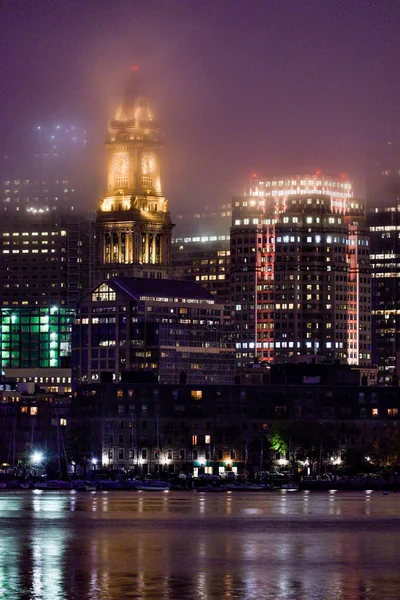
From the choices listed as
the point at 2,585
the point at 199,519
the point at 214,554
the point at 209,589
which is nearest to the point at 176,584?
the point at 209,589

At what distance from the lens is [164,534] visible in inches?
6924

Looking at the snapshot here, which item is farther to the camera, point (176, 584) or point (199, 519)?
point (199, 519)

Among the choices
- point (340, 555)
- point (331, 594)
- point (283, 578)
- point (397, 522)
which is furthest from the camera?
point (397, 522)

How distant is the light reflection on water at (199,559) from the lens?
129750mm

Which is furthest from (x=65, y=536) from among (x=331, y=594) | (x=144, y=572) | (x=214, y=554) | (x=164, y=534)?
(x=331, y=594)

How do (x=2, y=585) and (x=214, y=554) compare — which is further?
(x=214, y=554)

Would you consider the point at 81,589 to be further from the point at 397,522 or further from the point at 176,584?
the point at 397,522

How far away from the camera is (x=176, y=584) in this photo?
133250 mm

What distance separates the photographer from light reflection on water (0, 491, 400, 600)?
426ft

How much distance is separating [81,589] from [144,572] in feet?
34.7

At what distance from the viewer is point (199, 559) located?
494 ft

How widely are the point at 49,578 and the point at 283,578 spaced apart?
52.4 feet

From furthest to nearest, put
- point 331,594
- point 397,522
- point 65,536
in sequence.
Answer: point 397,522 → point 65,536 → point 331,594

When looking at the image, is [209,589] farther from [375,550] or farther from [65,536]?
[65,536]
